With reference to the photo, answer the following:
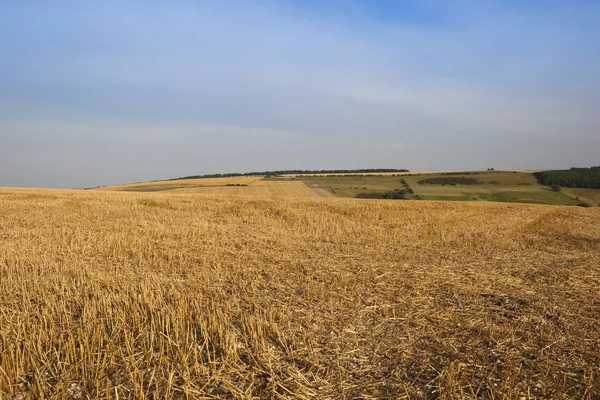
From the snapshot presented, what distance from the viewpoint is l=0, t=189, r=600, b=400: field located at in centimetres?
395

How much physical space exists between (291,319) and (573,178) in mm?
68226

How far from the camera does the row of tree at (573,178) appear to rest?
183ft

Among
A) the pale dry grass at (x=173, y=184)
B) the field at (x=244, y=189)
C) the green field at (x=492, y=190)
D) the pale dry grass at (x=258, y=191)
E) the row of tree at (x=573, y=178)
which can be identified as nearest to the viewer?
the pale dry grass at (x=258, y=191)

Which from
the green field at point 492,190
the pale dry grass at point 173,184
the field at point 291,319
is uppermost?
the pale dry grass at point 173,184

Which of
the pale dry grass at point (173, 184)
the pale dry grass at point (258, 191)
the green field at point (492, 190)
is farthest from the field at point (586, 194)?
the pale dry grass at point (173, 184)

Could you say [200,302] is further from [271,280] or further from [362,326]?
[362,326]

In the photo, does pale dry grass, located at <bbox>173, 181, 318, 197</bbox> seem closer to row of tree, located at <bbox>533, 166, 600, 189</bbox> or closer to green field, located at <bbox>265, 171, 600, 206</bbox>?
green field, located at <bbox>265, 171, 600, 206</bbox>

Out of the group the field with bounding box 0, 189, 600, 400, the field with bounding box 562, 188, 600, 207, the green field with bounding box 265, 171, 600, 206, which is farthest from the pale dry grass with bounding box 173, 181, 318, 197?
the field with bounding box 562, 188, 600, 207

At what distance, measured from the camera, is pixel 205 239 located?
12.6 meters

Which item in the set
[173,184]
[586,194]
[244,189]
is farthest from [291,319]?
[173,184]

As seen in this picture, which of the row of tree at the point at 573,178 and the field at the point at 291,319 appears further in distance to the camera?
the row of tree at the point at 573,178

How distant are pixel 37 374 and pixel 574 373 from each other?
5.82m

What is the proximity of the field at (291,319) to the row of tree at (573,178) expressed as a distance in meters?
54.9

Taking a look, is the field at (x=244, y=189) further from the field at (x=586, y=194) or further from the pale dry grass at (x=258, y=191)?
the field at (x=586, y=194)
